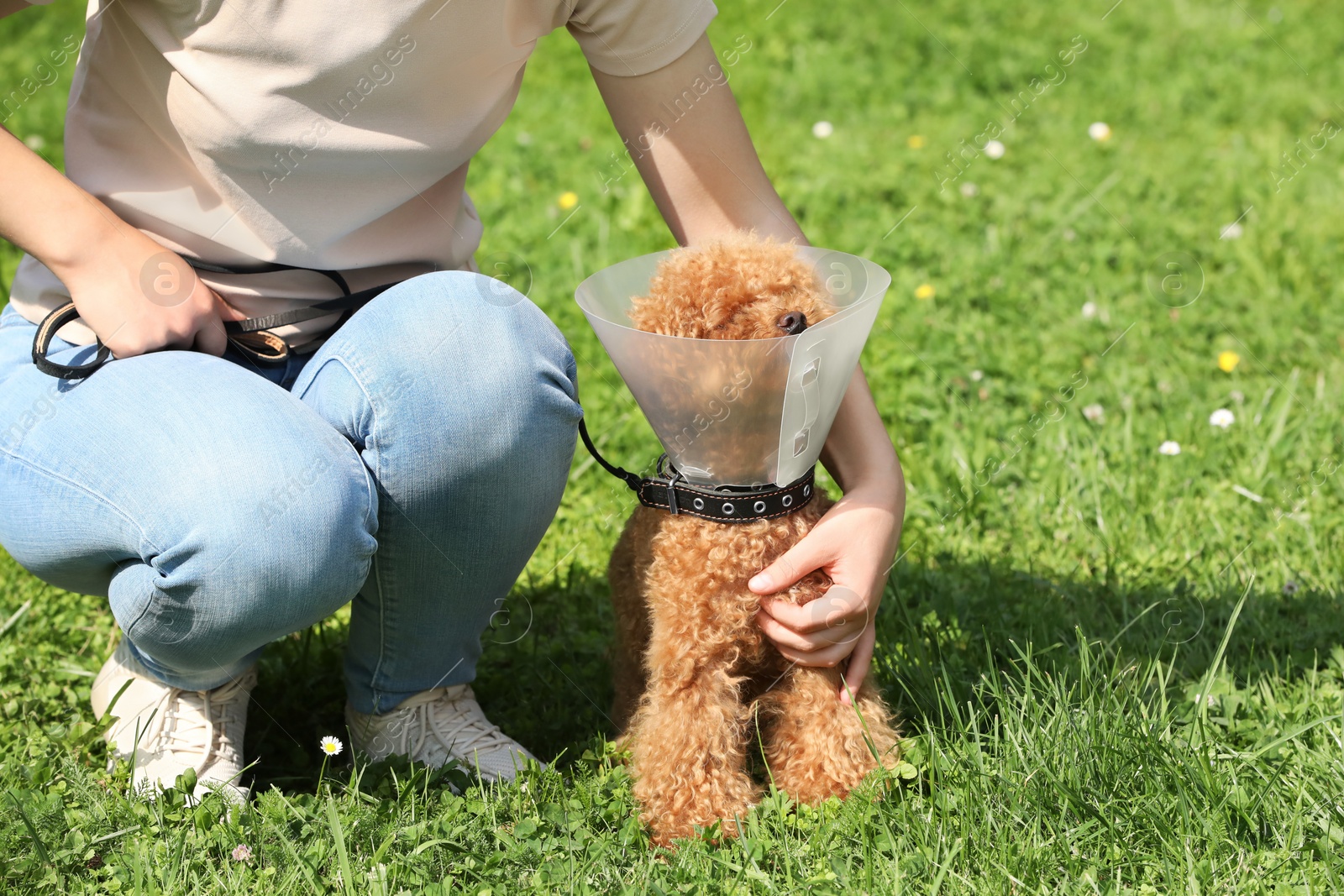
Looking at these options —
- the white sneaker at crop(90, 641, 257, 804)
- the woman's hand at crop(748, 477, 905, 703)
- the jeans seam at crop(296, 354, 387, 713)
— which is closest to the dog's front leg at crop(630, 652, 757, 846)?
the woman's hand at crop(748, 477, 905, 703)

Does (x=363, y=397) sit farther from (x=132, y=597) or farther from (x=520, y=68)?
(x=520, y=68)

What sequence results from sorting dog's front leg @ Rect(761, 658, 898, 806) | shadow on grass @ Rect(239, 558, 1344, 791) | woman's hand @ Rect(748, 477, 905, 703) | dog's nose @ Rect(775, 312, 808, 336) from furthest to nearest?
shadow on grass @ Rect(239, 558, 1344, 791) → dog's front leg @ Rect(761, 658, 898, 806) → woman's hand @ Rect(748, 477, 905, 703) → dog's nose @ Rect(775, 312, 808, 336)

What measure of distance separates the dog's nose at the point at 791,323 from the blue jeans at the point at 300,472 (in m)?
0.39

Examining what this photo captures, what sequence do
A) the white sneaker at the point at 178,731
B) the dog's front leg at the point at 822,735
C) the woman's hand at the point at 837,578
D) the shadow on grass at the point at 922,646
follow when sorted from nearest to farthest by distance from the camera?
1. the woman's hand at the point at 837,578
2. the dog's front leg at the point at 822,735
3. the white sneaker at the point at 178,731
4. the shadow on grass at the point at 922,646

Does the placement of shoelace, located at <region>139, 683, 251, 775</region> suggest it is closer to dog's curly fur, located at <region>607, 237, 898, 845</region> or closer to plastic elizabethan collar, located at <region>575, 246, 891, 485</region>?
dog's curly fur, located at <region>607, 237, 898, 845</region>

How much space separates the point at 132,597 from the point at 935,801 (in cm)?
120

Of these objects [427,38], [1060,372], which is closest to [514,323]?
[427,38]

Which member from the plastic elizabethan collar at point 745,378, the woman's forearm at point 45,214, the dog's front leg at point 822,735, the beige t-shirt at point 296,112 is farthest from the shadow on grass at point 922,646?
the woman's forearm at point 45,214

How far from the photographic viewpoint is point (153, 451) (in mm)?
1526

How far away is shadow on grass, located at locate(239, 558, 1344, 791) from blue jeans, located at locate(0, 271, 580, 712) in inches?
14.1

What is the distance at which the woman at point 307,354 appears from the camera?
1564mm

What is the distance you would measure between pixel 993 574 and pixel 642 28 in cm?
135

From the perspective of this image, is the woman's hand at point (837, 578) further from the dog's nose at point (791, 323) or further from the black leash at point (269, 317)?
the black leash at point (269, 317)

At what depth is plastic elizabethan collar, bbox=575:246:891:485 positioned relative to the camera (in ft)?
4.99
